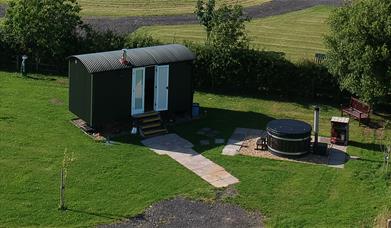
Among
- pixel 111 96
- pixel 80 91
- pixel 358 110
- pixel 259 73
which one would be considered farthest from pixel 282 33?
pixel 80 91

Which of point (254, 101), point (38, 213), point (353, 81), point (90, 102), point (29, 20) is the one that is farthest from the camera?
point (29, 20)

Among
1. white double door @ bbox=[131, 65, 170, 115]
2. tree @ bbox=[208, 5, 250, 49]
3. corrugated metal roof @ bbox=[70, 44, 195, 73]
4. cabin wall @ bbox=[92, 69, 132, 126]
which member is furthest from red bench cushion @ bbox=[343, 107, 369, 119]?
cabin wall @ bbox=[92, 69, 132, 126]

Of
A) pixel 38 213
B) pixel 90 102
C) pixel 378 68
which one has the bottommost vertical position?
pixel 38 213

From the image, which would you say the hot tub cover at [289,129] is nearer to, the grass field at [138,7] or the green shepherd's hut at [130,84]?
the green shepherd's hut at [130,84]

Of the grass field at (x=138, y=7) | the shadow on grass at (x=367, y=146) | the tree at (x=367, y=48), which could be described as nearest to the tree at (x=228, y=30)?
the tree at (x=367, y=48)

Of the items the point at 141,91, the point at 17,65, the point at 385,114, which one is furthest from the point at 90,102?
the point at 385,114

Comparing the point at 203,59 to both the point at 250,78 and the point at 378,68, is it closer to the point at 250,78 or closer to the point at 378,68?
the point at 250,78
